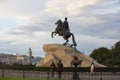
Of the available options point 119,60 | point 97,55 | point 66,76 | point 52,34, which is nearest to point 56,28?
point 52,34

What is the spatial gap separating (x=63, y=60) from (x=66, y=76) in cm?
1166

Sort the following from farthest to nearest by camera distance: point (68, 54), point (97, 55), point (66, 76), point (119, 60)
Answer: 1. point (97, 55)
2. point (119, 60)
3. point (68, 54)
4. point (66, 76)

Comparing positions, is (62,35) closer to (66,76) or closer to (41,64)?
(41,64)

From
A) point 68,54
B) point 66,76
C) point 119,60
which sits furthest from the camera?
point 119,60

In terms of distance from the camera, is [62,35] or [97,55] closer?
[62,35]

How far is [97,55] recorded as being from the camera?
4688 inches

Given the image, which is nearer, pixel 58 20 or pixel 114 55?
pixel 58 20

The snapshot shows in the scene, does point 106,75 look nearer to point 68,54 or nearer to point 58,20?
point 68,54

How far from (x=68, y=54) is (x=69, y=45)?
86.6 inches

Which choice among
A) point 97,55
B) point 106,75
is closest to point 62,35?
point 106,75

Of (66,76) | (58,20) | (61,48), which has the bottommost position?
(66,76)

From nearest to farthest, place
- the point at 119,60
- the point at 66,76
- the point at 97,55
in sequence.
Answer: the point at 66,76 → the point at 119,60 → the point at 97,55

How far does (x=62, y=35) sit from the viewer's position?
4925 centimetres

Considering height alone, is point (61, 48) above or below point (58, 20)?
below
